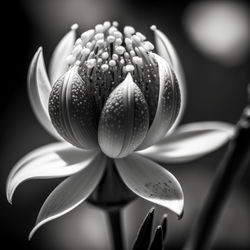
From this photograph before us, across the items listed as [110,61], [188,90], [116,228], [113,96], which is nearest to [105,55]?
[110,61]

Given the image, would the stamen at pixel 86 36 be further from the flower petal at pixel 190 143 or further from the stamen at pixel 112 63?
the flower petal at pixel 190 143

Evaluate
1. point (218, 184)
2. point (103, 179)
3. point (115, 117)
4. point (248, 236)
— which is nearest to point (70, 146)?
point (103, 179)

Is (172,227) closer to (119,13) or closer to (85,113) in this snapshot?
(119,13)

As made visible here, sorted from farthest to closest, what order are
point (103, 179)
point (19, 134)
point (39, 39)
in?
point (39, 39) → point (19, 134) → point (103, 179)

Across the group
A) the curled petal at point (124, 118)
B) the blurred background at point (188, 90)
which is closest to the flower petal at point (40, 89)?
the curled petal at point (124, 118)

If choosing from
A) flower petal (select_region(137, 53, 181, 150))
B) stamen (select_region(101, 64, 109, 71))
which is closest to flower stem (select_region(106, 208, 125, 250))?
flower petal (select_region(137, 53, 181, 150))

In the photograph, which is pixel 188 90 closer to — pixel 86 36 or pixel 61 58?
pixel 61 58
